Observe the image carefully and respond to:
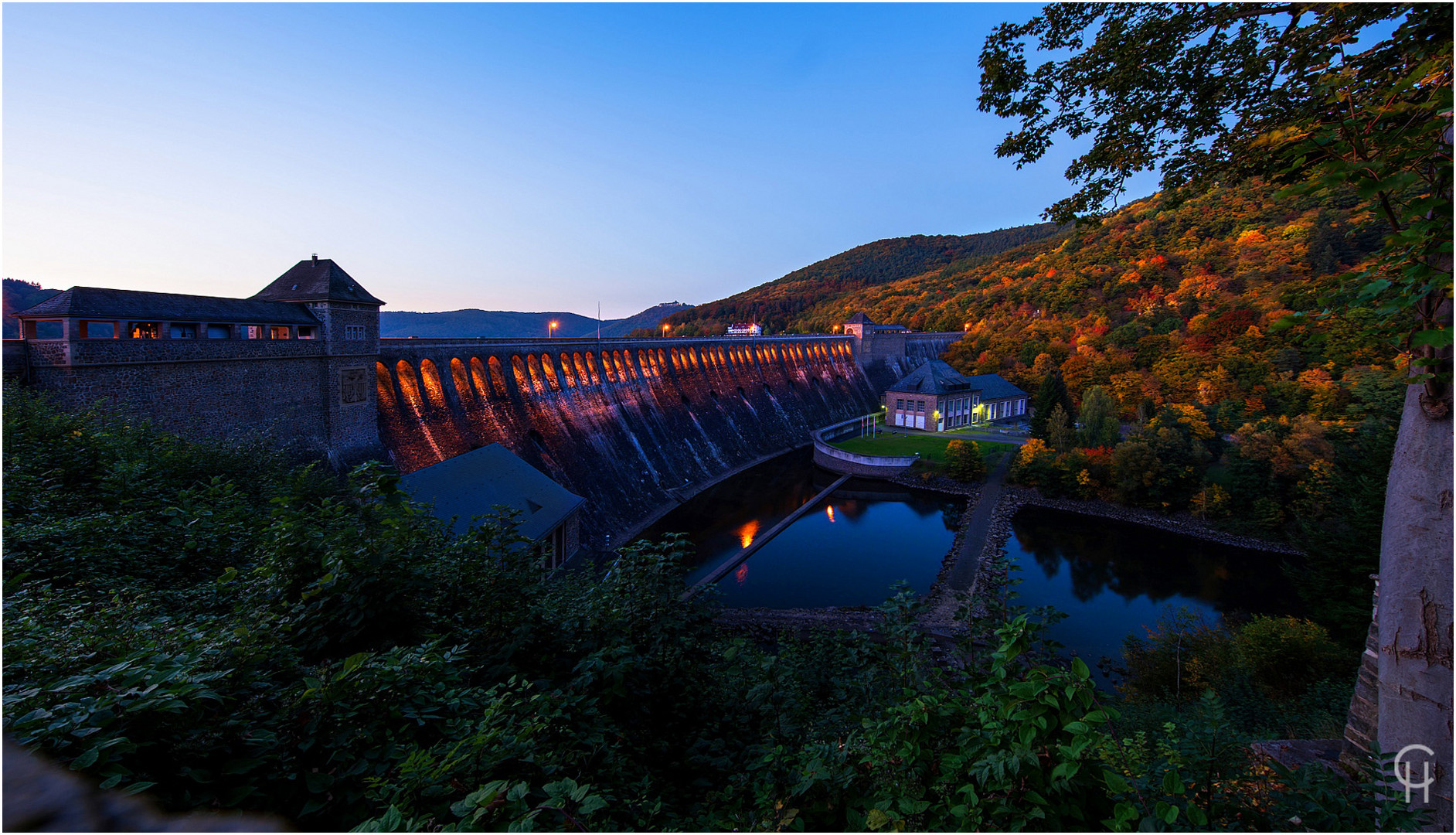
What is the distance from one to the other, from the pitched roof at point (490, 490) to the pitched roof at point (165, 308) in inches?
268

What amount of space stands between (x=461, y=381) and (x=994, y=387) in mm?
44634

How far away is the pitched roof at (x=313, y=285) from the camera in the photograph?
63.0 ft

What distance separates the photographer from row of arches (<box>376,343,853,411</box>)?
79.0ft

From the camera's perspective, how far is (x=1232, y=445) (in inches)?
1177

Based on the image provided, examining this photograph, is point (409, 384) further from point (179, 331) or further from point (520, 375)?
point (179, 331)

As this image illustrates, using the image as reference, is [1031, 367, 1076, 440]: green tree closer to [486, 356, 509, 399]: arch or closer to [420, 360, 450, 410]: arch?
[486, 356, 509, 399]: arch

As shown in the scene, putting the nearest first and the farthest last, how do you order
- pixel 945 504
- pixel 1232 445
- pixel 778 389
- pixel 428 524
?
1. pixel 428 524
2. pixel 1232 445
3. pixel 945 504
4. pixel 778 389

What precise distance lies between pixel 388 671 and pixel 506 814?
4.24 feet

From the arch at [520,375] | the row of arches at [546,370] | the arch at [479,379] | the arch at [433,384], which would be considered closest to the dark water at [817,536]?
the row of arches at [546,370]

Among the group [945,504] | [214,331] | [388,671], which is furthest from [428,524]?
[945,504]

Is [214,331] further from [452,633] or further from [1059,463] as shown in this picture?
[1059,463]

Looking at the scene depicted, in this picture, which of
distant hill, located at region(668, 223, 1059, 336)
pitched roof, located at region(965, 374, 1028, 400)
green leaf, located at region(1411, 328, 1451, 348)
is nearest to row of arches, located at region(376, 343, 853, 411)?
pitched roof, located at region(965, 374, 1028, 400)

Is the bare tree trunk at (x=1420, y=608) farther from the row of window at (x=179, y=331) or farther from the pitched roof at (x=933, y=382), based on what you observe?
the pitched roof at (x=933, y=382)

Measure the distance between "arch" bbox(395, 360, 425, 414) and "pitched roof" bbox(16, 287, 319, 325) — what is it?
4892 millimetres
